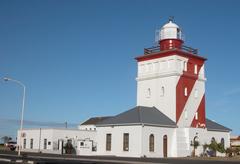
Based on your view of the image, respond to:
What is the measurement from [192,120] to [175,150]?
4849 mm

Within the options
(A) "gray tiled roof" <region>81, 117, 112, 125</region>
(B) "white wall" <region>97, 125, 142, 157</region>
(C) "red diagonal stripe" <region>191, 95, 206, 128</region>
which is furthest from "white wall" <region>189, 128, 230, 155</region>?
(A) "gray tiled roof" <region>81, 117, 112, 125</region>

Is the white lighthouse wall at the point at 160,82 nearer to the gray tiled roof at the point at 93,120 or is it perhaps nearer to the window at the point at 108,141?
the window at the point at 108,141

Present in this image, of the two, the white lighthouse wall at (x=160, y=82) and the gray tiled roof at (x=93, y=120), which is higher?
the white lighthouse wall at (x=160, y=82)

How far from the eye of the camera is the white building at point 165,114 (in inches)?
1656

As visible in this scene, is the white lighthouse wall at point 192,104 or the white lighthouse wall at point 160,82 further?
the white lighthouse wall at point 192,104

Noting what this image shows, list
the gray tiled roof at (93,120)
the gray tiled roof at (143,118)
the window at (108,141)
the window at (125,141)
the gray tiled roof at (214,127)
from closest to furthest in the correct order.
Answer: the gray tiled roof at (143,118) < the window at (125,141) < the window at (108,141) < the gray tiled roof at (214,127) < the gray tiled roof at (93,120)

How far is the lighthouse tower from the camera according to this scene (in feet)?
148

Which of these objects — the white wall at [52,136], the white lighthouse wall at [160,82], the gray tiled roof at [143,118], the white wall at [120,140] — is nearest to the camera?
the white wall at [120,140]

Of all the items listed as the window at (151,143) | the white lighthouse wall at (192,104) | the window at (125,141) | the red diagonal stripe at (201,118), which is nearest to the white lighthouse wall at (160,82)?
the white lighthouse wall at (192,104)

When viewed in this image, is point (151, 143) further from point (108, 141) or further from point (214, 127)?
point (214, 127)

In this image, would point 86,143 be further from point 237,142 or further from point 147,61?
point 237,142

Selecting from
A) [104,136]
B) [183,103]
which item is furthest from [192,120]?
[104,136]

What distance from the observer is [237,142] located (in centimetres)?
7812

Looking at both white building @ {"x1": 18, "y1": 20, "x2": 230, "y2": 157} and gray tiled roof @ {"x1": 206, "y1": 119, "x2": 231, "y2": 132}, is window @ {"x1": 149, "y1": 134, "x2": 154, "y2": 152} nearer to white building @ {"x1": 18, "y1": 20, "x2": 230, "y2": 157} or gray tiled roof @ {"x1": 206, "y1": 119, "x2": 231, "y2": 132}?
white building @ {"x1": 18, "y1": 20, "x2": 230, "y2": 157}
